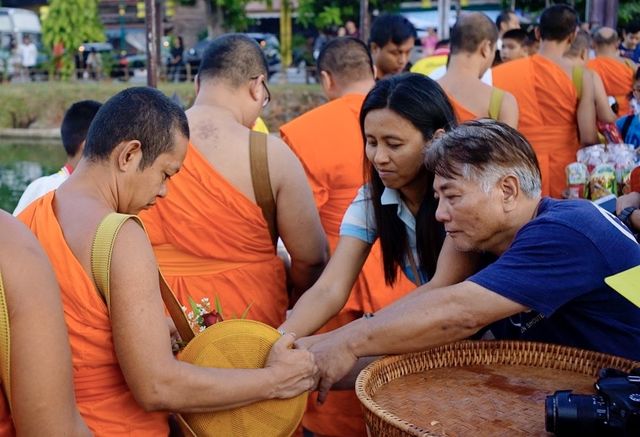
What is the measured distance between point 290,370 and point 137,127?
764 millimetres

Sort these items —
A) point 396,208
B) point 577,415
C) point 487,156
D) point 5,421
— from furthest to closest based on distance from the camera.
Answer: point 396,208, point 487,156, point 5,421, point 577,415

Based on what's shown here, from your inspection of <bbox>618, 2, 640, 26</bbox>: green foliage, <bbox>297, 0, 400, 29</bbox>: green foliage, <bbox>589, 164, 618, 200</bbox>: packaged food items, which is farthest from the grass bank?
<bbox>589, 164, 618, 200</bbox>: packaged food items

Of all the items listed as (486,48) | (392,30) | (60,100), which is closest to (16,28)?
(60,100)

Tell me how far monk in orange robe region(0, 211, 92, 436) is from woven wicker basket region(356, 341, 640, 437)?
63cm

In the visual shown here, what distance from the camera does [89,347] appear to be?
2148 millimetres

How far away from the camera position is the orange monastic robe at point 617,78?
302 inches

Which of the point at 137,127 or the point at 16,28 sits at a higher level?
the point at 16,28

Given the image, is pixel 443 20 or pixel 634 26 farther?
pixel 443 20

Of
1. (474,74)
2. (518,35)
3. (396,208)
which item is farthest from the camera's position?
(518,35)

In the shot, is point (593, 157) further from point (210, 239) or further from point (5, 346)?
point (5, 346)

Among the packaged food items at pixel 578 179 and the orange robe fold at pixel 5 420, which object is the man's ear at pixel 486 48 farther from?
the orange robe fold at pixel 5 420

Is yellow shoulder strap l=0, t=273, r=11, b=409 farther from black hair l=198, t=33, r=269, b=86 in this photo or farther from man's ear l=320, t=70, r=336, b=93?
man's ear l=320, t=70, r=336, b=93

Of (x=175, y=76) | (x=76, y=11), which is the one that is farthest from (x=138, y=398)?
(x=76, y=11)

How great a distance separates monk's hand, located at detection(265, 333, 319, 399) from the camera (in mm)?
2348
